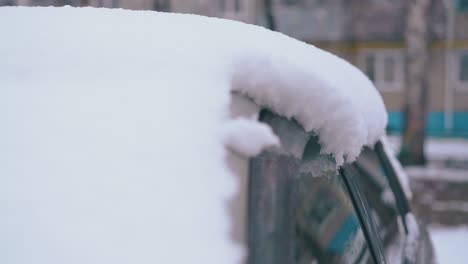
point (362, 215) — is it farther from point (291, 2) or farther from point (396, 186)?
point (291, 2)

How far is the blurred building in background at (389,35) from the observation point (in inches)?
834

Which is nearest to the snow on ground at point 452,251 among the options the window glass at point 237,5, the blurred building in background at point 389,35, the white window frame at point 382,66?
the blurred building in background at point 389,35

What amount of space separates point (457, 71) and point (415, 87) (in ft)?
31.3

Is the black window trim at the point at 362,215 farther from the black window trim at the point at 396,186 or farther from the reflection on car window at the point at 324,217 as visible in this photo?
the black window trim at the point at 396,186

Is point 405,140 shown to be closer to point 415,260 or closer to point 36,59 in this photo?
point 415,260

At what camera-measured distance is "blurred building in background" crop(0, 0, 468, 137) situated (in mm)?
21188

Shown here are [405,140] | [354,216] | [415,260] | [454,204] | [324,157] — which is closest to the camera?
[324,157]

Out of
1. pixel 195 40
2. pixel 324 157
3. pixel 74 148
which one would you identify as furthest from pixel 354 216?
pixel 74 148

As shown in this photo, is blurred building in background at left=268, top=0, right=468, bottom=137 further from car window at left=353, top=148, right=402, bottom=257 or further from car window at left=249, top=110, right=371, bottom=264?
car window at left=249, top=110, right=371, bottom=264

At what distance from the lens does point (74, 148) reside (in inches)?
42.7

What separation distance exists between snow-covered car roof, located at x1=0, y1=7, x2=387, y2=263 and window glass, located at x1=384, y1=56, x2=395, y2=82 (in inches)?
851

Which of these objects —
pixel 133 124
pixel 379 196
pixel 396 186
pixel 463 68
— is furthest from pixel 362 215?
pixel 463 68

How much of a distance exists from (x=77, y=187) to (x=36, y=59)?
1.04 feet

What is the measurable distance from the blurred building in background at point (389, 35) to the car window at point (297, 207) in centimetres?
1960
